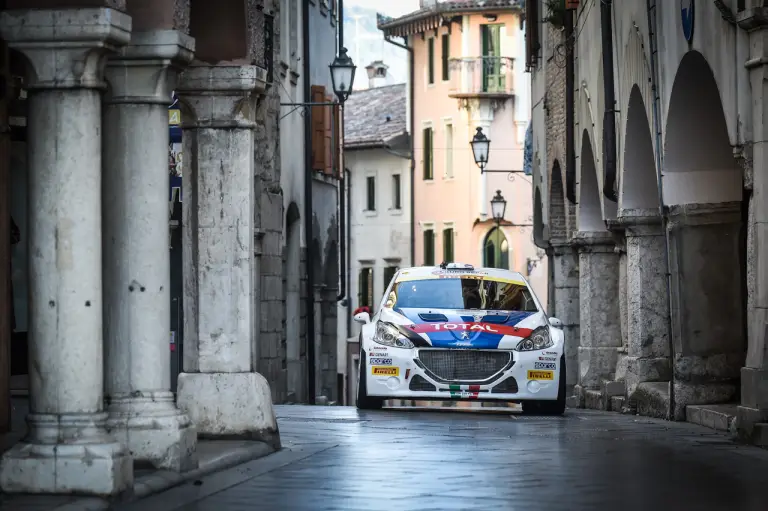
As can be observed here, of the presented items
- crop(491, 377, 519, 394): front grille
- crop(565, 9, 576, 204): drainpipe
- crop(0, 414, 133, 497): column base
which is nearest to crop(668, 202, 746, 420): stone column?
crop(491, 377, 519, 394): front grille

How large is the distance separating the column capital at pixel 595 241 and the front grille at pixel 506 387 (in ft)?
27.6

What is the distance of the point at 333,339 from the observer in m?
44.4

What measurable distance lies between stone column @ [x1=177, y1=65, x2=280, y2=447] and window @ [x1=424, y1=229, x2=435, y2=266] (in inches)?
2183

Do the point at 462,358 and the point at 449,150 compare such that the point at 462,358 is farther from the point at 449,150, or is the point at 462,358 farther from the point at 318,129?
the point at 449,150

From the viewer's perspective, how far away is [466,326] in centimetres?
1916

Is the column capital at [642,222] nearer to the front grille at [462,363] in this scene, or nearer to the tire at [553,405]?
the tire at [553,405]

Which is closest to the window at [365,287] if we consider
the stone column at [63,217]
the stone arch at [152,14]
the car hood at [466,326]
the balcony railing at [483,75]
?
the balcony railing at [483,75]

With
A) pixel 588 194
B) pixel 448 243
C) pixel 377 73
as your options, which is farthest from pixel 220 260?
pixel 377 73

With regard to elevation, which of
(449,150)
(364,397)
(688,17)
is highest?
(449,150)

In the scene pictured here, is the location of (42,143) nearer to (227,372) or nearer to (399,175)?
(227,372)

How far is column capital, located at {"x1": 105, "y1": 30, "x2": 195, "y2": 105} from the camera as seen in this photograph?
36.2 feet

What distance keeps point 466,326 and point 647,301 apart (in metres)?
3.21

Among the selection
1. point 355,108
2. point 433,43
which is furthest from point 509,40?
point 355,108

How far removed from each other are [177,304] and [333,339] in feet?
55.9
